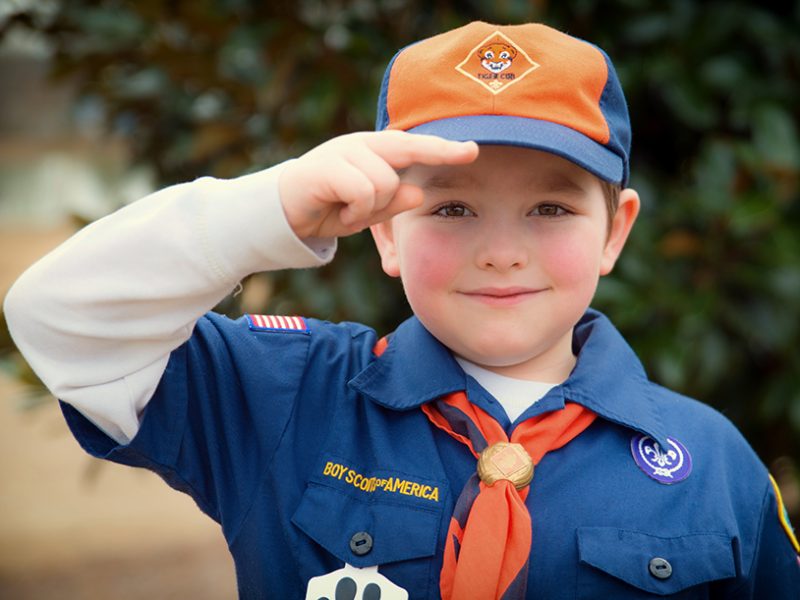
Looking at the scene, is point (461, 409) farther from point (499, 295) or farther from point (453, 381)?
point (499, 295)

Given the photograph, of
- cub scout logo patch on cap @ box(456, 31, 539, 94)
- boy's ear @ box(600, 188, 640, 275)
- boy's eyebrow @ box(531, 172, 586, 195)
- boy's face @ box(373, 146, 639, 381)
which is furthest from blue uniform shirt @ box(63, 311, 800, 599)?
cub scout logo patch on cap @ box(456, 31, 539, 94)

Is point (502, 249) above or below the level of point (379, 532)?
above

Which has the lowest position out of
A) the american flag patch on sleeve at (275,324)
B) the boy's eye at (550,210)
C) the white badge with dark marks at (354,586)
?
the white badge with dark marks at (354,586)

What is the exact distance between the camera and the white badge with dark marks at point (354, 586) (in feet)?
5.15

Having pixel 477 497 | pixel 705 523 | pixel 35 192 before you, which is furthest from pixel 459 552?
pixel 35 192

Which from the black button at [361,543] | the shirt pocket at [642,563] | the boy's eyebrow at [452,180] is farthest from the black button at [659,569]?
the boy's eyebrow at [452,180]

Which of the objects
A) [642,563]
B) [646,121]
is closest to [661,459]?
[642,563]

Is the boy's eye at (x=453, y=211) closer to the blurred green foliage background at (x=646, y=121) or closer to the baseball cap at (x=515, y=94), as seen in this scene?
the baseball cap at (x=515, y=94)

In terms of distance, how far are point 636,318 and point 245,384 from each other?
1463mm

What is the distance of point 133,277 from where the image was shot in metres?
1.40

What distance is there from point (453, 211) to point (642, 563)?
2.02 ft

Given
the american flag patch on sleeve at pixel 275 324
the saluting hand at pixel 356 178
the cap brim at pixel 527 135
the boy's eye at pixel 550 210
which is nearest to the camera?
the saluting hand at pixel 356 178

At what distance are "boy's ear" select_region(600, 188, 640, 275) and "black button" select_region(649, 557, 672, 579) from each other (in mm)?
499

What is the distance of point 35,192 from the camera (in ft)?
44.6
